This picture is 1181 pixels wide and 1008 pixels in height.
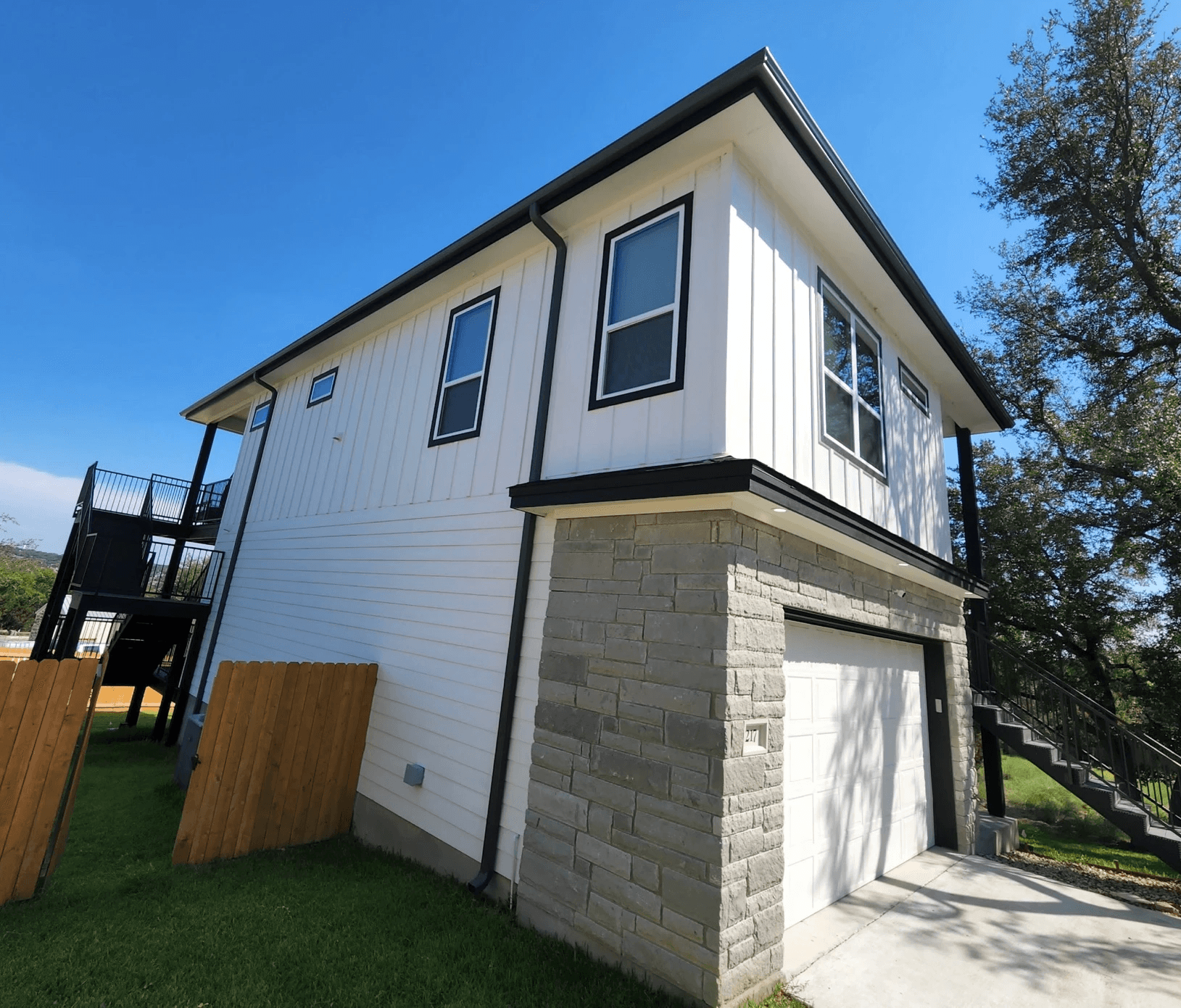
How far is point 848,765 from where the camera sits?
511cm

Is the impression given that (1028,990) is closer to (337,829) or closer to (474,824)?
(474,824)

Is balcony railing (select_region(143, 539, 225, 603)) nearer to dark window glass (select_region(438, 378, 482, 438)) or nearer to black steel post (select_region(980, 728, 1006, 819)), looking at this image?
A: dark window glass (select_region(438, 378, 482, 438))

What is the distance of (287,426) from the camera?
10234 millimetres

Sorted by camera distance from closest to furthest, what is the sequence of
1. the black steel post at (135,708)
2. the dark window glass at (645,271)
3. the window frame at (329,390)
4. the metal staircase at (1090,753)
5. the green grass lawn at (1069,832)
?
the dark window glass at (645,271), the metal staircase at (1090,753), the green grass lawn at (1069,832), the window frame at (329,390), the black steel post at (135,708)

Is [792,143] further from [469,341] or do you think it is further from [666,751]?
[666,751]

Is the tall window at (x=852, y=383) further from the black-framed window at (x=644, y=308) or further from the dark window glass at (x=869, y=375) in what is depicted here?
the black-framed window at (x=644, y=308)

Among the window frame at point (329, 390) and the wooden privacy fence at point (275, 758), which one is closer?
the wooden privacy fence at point (275, 758)

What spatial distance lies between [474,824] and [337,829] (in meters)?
2.31

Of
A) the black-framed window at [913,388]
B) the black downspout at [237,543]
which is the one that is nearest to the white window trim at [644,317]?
the black-framed window at [913,388]

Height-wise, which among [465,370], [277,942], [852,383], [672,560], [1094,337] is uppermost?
[1094,337]

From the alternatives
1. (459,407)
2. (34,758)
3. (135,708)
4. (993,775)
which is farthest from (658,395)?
(135,708)

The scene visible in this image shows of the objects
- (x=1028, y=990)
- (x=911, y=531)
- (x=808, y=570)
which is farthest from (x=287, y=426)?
(x=1028, y=990)

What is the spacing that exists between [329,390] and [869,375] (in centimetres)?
824

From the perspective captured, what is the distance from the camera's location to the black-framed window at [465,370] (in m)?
6.24
